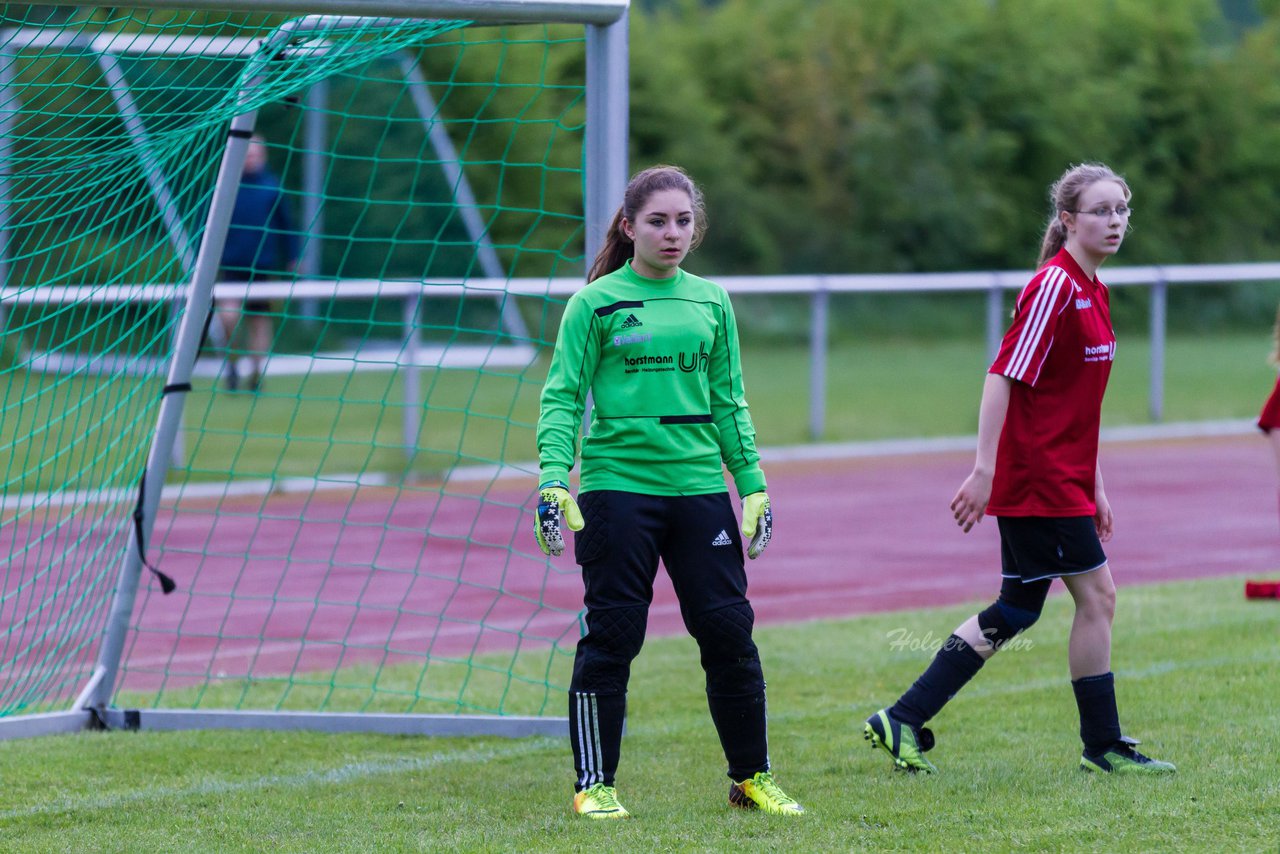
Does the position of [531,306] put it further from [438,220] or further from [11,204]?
[11,204]

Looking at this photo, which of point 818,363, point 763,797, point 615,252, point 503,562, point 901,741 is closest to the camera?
point 763,797

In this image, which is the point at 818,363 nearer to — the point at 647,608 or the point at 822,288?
the point at 822,288

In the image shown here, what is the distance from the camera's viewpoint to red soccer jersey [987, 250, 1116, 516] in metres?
4.88

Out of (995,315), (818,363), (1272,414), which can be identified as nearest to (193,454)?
(1272,414)

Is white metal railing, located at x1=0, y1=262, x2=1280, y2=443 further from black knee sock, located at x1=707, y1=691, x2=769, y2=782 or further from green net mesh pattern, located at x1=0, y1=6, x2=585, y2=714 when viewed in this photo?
black knee sock, located at x1=707, y1=691, x2=769, y2=782

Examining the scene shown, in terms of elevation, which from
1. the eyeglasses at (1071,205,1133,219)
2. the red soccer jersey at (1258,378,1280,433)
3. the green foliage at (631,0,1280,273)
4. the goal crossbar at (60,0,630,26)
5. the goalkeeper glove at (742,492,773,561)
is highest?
the green foliage at (631,0,1280,273)

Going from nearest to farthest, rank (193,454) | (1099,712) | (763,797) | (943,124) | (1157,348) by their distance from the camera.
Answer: (763,797)
(1099,712)
(193,454)
(1157,348)
(943,124)

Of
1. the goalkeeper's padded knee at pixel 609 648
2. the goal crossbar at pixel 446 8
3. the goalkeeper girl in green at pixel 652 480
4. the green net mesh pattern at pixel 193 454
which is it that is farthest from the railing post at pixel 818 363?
the goalkeeper's padded knee at pixel 609 648

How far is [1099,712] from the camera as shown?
4.99 meters

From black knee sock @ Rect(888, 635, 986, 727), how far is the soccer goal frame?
129 centimetres

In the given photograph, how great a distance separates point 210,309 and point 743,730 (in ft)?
8.43

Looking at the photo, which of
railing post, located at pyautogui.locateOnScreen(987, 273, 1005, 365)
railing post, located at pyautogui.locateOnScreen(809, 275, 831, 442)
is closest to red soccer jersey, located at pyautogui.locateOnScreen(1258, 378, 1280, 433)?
railing post, located at pyautogui.locateOnScreen(809, 275, 831, 442)

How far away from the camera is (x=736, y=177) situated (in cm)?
2758

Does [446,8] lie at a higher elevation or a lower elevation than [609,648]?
higher
